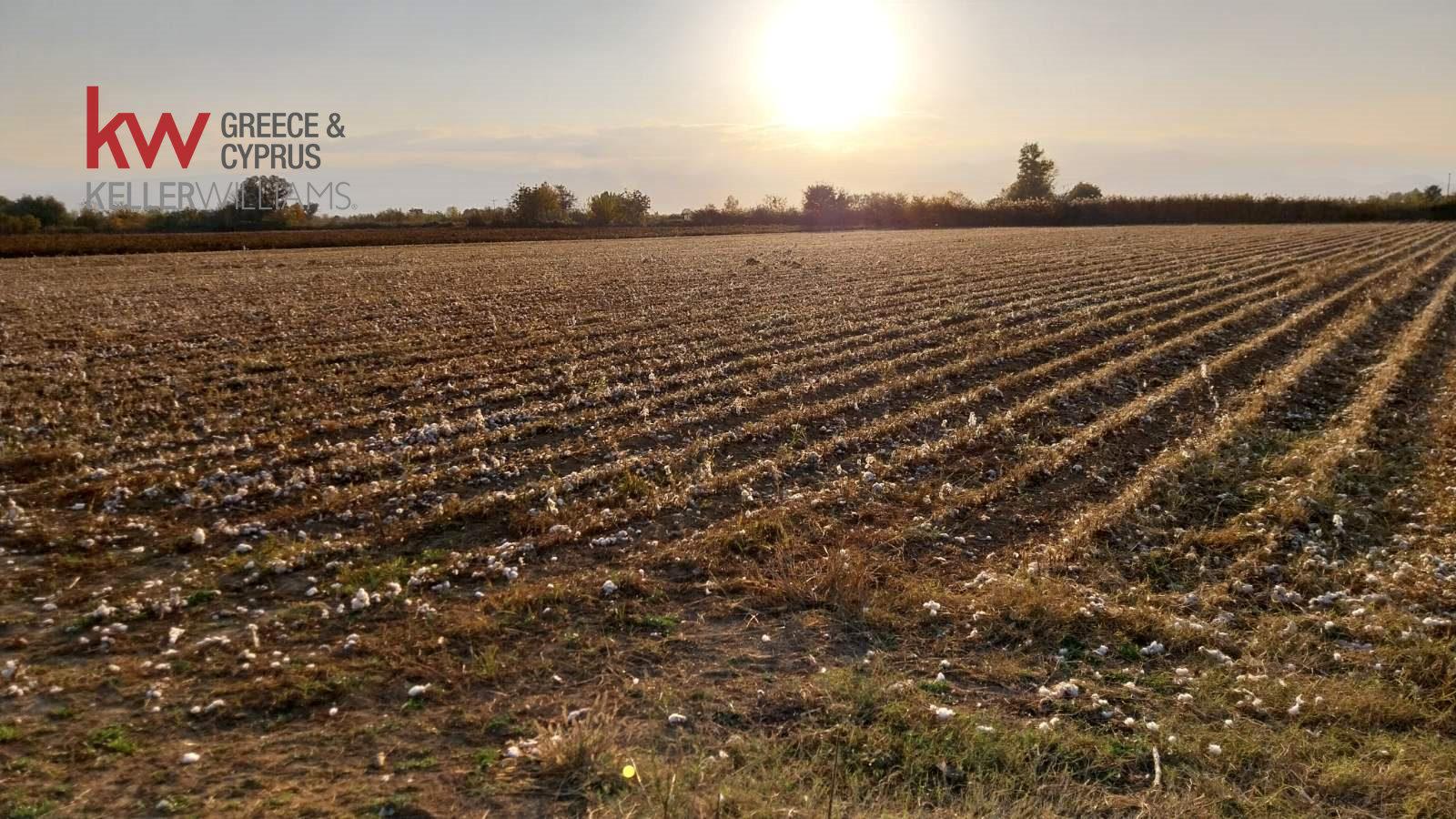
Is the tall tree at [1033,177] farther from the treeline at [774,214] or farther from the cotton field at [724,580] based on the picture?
the cotton field at [724,580]

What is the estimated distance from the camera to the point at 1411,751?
4.95m

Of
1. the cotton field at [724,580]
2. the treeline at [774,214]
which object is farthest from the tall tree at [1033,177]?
the cotton field at [724,580]

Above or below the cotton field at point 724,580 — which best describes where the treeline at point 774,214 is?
above

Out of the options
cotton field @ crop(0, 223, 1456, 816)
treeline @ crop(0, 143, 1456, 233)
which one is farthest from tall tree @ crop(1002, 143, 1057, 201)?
cotton field @ crop(0, 223, 1456, 816)

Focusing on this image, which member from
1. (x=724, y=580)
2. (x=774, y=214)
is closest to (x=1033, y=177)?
(x=774, y=214)

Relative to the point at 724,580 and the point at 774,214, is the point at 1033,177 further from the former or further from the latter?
the point at 724,580

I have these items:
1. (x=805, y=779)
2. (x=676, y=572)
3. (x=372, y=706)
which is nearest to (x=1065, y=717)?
(x=805, y=779)

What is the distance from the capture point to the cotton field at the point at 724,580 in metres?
4.77

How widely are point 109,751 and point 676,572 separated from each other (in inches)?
153

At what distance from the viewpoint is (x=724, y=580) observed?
7145 mm

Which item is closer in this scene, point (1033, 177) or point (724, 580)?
point (724, 580)

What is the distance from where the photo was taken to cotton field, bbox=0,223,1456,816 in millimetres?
4773

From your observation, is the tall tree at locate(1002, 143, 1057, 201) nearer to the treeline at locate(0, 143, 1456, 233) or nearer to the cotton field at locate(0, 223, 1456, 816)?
the treeline at locate(0, 143, 1456, 233)

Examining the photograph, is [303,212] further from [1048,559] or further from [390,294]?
[1048,559]
